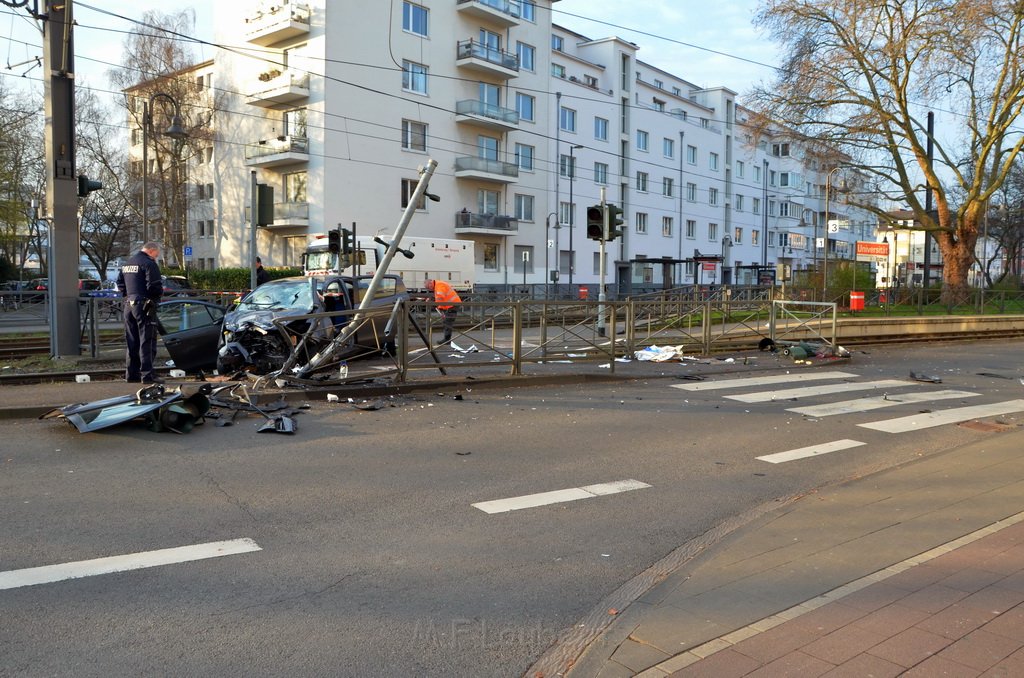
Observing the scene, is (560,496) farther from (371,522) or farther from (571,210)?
(571,210)

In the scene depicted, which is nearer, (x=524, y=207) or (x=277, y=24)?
(x=277, y=24)

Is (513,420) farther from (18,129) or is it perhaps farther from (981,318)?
(18,129)

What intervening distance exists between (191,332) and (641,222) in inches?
2004

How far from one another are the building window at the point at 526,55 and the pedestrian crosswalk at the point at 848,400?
127 feet

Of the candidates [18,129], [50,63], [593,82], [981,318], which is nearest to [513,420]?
[50,63]

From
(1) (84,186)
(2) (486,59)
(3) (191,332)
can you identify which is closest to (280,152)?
(2) (486,59)

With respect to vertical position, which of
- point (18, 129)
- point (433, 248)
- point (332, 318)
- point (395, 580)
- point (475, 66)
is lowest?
point (395, 580)

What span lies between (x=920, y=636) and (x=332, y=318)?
9.71m

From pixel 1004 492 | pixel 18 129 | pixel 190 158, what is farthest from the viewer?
pixel 190 158

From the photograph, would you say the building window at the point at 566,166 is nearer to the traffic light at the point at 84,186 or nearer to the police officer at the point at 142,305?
the traffic light at the point at 84,186

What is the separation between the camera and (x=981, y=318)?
27.9 meters

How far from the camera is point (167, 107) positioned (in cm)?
4456

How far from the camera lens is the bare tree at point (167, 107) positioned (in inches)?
1708

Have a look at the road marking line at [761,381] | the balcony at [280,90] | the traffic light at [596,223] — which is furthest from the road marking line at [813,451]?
the balcony at [280,90]
